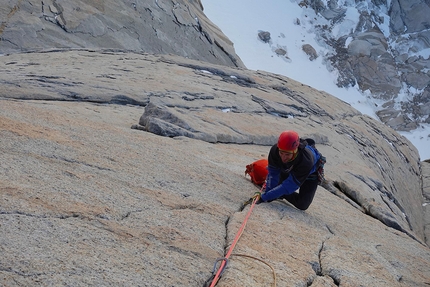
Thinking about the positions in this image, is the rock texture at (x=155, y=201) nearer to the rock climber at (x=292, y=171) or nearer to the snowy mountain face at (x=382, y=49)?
the rock climber at (x=292, y=171)

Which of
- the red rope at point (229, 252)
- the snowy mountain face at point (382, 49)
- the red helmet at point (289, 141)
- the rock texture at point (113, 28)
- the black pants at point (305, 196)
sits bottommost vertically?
the rock texture at point (113, 28)

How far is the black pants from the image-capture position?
19.9ft

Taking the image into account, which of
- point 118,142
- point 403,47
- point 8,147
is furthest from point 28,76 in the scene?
point 403,47

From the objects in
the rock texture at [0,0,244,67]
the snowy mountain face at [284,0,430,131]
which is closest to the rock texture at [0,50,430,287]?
the rock texture at [0,0,244,67]

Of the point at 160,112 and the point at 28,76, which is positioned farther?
the point at 28,76

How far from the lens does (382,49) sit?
4931 centimetres

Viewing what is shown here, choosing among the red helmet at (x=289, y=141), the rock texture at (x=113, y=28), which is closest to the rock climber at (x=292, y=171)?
the red helmet at (x=289, y=141)

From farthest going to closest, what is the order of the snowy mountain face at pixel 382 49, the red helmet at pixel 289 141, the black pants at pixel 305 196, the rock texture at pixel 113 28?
1. the snowy mountain face at pixel 382 49
2. the rock texture at pixel 113 28
3. the black pants at pixel 305 196
4. the red helmet at pixel 289 141

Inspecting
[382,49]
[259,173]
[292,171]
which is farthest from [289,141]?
[382,49]

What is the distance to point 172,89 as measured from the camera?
1141cm

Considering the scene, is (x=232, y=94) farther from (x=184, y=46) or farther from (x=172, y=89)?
(x=184, y=46)

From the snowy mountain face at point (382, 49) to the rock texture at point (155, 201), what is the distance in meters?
38.3

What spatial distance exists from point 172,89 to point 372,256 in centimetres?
731

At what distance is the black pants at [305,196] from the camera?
6.06 metres
